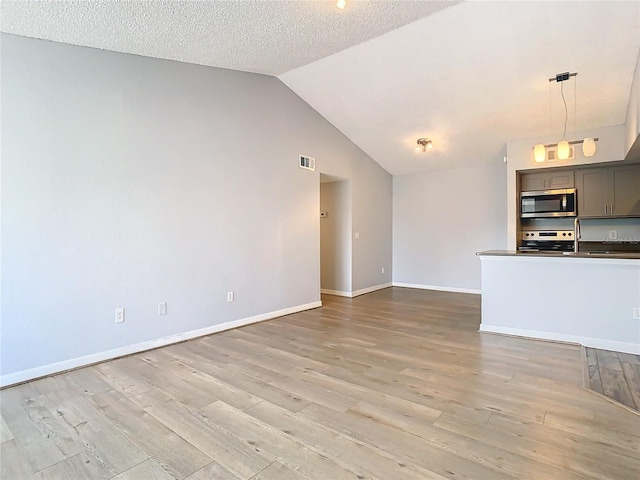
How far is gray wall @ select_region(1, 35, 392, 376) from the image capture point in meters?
2.85

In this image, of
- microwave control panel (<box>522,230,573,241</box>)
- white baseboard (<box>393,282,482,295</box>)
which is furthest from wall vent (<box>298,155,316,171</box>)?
microwave control panel (<box>522,230,573,241</box>)

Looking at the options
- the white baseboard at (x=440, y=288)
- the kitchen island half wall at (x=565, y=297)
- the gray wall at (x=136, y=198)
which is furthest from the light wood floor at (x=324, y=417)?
the white baseboard at (x=440, y=288)

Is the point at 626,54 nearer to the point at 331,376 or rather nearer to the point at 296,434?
the point at 331,376

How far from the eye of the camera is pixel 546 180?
5.62 metres

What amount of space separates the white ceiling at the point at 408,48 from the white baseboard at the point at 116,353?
2758 millimetres

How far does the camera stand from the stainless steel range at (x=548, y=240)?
561 centimetres

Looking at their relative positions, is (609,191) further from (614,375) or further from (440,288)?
(614,375)

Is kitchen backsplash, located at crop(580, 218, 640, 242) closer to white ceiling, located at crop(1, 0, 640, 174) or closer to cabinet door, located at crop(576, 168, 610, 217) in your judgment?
cabinet door, located at crop(576, 168, 610, 217)

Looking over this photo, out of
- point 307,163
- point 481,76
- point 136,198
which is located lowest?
point 136,198

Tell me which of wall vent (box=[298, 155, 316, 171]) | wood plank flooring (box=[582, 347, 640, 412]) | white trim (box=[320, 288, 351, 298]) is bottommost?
wood plank flooring (box=[582, 347, 640, 412])

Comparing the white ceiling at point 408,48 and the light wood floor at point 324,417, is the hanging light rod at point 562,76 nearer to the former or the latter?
the white ceiling at point 408,48

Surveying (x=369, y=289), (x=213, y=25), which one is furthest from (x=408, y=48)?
(x=369, y=289)

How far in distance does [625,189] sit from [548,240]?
1.21 metres

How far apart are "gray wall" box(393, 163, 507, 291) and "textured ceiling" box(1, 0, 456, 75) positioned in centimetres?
407
